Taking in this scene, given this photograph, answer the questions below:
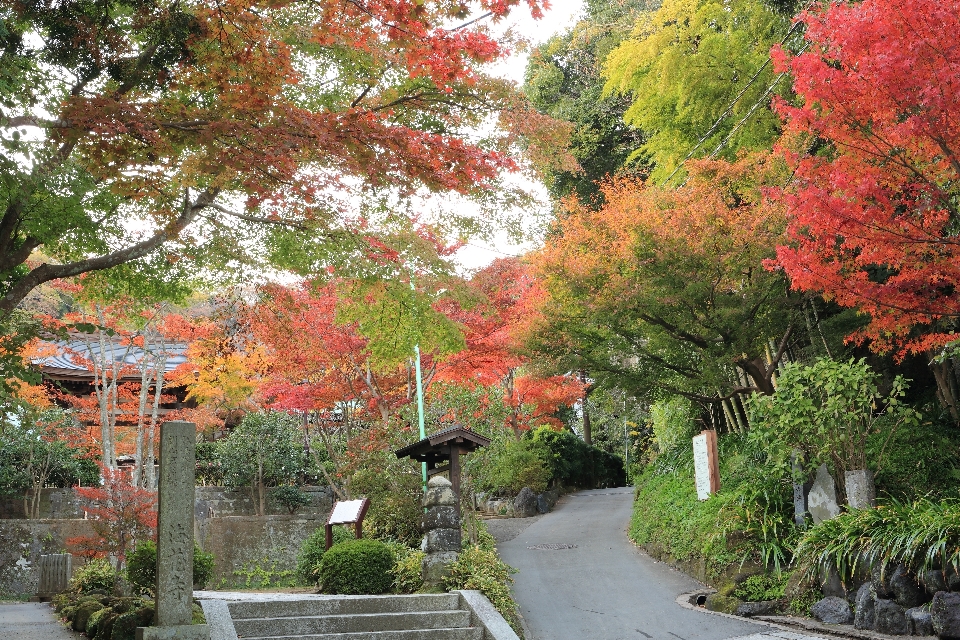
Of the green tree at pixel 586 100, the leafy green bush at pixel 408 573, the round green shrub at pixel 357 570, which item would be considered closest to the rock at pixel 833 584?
the leafy green bush at pixel 408 573

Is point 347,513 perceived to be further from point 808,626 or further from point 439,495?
point 808,626

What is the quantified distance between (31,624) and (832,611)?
9.91 meters

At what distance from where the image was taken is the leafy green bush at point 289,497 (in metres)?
18.2

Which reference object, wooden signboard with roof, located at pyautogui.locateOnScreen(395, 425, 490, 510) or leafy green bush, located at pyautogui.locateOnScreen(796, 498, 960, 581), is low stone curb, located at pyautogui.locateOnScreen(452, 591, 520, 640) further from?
leafy green bush, located at pyautogui.locateOnScreen(796, 498, 960, 581)

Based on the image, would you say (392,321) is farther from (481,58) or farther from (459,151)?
(481,58)

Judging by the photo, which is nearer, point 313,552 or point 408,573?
point 408,573

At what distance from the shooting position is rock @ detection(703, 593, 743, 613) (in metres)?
9.57

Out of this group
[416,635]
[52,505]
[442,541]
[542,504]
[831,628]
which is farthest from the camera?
[542,504]

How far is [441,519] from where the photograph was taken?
408 inches

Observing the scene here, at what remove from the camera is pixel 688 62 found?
13820 mm

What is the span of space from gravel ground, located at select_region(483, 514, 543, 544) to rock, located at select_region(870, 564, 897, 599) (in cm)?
921

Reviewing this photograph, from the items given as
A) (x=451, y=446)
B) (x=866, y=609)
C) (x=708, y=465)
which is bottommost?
(x=866, y=609)

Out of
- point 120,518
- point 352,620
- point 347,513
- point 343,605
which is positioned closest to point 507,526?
point 347,513

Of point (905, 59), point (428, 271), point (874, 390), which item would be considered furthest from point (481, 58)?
point (874, 390)
